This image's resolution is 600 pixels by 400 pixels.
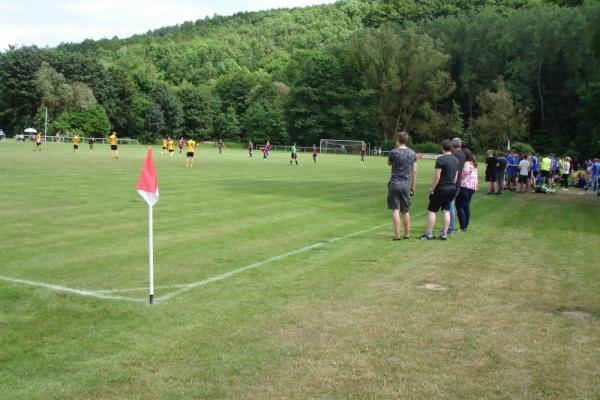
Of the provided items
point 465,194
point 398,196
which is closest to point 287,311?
point 398,196

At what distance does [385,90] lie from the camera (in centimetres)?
8688

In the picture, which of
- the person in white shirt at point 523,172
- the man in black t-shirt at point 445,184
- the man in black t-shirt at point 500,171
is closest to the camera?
the man in black t-shirt at point 445,184

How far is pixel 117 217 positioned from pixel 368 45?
8032 centimetres

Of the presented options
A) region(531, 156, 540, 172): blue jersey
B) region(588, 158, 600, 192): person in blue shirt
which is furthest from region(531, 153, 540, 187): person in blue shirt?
region(588, 158, 600, 192): person in blue shirt

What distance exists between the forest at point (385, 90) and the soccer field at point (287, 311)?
59.9 metres

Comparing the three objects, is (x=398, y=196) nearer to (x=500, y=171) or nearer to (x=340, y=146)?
(x=500, y=171)

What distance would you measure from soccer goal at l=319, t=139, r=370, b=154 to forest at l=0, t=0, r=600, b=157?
2929 mm

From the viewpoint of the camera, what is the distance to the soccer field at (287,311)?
4.67 metres

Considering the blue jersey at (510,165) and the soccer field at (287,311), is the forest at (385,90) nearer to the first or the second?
the blue jersey at (510,165)

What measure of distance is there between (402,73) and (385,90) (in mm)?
3396

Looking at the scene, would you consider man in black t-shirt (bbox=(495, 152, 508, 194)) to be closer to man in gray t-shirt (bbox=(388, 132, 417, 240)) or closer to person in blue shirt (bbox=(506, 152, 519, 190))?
person in blue shirt (bbox=(506, 152, 519, 190))

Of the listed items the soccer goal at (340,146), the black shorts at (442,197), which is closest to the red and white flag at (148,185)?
the black shorts at (442,197)

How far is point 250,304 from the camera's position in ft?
22.0

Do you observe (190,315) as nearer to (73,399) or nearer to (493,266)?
(73,399)
